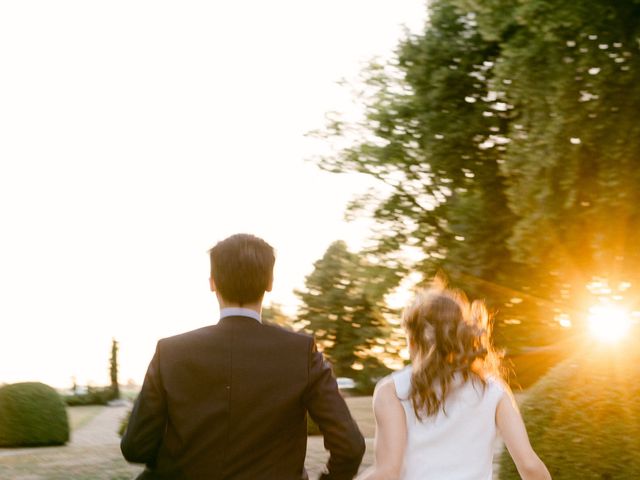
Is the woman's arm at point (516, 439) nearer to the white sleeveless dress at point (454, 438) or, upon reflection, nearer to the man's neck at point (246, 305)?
the white sleeveless dress at point (454, 438)

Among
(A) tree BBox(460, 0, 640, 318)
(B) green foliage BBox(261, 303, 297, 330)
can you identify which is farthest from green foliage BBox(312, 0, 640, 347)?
(B) green foliage BBox(261, 303, 297, 330)

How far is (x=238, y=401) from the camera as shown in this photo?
3203 millimetres

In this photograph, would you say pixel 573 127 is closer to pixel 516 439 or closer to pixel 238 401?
pixel 516 439

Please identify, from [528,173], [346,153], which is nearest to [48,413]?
[346,153]

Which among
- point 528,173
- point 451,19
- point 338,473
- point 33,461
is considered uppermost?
point 451,19

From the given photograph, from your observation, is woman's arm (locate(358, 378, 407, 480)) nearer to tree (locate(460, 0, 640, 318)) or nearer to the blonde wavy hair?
the blonde wavy hair

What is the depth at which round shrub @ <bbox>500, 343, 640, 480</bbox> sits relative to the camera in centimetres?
730

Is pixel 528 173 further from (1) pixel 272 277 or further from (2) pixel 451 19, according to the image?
(1) pixel 272 277

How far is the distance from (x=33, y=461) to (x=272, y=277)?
16.6 metres

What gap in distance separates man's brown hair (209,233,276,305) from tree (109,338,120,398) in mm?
58179

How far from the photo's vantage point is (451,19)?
21828 mm

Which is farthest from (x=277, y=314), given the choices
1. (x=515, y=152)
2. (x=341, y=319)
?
(x=515, y=152)

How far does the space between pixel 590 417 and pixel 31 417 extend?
19.1m

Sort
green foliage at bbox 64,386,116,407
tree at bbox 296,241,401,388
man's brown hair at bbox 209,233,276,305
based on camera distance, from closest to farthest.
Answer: man's brown hair at bbox 209,233,276,305, tree at bbox 296,241,401,388, green foliage at bbox 64,386,116,407
